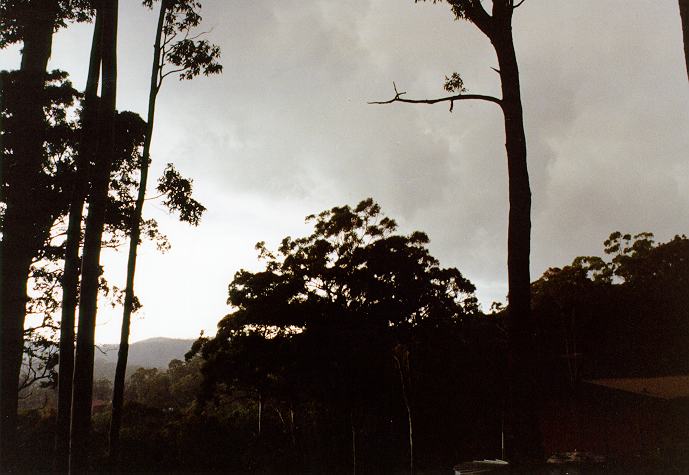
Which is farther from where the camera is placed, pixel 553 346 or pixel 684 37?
pixel 553 346

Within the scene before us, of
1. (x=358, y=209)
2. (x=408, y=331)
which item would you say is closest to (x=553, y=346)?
(x=408, y=331)

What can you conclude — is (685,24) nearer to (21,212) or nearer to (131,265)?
(131,265)

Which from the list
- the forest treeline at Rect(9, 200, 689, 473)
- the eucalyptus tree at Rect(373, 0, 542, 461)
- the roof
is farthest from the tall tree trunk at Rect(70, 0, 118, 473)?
the roof

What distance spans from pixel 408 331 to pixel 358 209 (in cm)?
638

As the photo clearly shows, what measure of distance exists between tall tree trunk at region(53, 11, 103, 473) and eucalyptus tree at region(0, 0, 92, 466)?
0.79 meters

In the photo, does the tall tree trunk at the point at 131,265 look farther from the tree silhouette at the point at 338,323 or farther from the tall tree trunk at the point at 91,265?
the tree silhouette at the point at 338,323

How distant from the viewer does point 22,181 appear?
1083cm

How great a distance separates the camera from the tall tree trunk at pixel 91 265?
26.0ft

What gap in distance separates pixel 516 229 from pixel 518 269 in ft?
1.62

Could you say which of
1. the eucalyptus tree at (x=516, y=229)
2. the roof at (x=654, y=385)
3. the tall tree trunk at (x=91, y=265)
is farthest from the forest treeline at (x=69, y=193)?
the roof at (x=654, y=385)

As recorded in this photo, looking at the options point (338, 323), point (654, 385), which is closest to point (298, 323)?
point (338, 323)

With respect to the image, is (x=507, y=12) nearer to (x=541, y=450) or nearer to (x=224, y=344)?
(x=541, y=450)

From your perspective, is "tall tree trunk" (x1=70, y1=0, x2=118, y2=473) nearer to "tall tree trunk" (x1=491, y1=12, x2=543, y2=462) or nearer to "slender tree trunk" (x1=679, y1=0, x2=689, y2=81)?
"tall tree trunk" (x1=491, y1=12, x2=543, y2=462)

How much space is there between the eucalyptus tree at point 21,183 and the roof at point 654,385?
2252 cm
